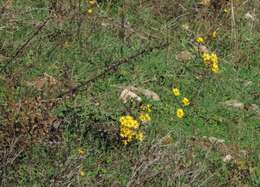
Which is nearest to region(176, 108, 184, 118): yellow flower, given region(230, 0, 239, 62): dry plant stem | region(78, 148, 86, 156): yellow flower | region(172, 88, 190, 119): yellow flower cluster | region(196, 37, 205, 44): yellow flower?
region(172, 88, 190, 119): yellow flower cluster

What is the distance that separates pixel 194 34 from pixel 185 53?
1.41 feet

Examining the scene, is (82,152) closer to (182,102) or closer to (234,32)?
(182,102)

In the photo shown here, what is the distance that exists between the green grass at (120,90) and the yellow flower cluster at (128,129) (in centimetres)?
8

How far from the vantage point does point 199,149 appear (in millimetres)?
4605

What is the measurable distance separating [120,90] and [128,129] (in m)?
0.87

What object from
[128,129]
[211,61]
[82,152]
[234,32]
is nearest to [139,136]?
[128,129]

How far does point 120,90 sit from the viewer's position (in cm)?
498

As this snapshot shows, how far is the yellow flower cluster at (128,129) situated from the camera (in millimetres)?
4133

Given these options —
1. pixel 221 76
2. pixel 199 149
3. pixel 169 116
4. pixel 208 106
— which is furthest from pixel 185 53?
pixel 199 149

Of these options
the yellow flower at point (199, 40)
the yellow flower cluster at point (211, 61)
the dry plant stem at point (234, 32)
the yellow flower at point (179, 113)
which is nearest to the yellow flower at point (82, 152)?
the yellow flower at point (179, 113)

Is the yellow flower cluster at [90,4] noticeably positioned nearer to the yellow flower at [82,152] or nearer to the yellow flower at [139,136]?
the yellow flower at [139,136]

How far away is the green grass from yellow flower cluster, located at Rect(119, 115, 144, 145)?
0.27 ft

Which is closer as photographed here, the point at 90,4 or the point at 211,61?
the point at 211,61

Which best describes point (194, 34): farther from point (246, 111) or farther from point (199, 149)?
point (199, 149)
